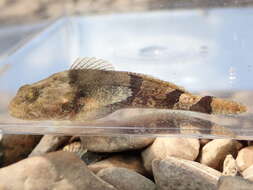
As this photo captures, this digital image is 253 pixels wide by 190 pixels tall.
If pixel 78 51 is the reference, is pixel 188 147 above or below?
below

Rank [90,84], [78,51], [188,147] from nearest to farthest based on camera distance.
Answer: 1. [90,84]
2. [188,147]
3. [78,51]

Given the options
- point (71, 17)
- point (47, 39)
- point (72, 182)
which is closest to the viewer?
point (72, 182)

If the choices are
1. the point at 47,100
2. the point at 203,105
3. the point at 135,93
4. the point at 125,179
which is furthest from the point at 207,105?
the point at 47,100

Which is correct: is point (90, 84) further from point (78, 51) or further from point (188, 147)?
point (78, 51)

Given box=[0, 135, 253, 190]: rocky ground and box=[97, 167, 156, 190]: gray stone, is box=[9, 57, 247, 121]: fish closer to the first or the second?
box=[0, 135, 253, 190]: rocky ground

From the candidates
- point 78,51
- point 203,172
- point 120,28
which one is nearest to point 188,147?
point 203,172

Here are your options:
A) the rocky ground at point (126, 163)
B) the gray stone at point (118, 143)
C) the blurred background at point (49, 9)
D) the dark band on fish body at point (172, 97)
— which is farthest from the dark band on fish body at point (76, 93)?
the blurred background at point (49, 9)

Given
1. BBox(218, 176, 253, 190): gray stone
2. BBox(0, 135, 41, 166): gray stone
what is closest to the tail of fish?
BBox(218, 176, 253, 190): gray stone
